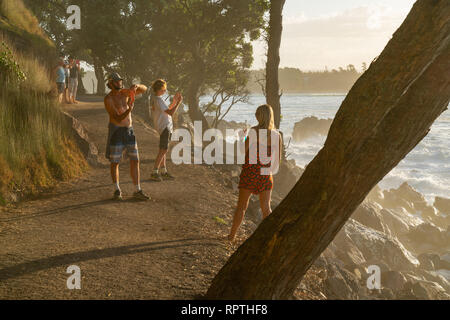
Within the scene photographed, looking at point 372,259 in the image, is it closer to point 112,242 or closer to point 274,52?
point 274,52

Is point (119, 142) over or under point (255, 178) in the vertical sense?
over

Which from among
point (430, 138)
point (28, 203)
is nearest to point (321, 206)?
point (28, 203)

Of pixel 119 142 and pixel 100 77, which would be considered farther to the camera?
pixel 100 77

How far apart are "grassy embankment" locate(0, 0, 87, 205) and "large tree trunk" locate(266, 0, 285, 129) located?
6.22 meters

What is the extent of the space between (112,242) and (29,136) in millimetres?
3164

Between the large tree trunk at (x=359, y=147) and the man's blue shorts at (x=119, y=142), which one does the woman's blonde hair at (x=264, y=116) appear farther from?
the man's blue shorts at (x=119, y=142)

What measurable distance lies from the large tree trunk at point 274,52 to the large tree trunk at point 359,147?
919cm

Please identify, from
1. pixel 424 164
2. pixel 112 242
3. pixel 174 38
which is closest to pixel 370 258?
pixel 112 242

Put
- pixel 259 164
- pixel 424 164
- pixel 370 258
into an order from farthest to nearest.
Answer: pixel 424 164
pixel 370 258
pixel 259 164

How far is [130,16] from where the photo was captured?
82.1 feet

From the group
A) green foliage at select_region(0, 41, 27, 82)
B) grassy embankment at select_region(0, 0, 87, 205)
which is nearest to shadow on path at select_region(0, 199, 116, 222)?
grassy embankment at select_region(0, 0, 87, 205)

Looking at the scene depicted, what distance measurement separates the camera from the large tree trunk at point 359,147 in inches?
101

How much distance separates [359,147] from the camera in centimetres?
272

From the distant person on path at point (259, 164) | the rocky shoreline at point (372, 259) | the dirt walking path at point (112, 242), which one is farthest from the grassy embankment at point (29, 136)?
the rocky shoreline at point (372, 259)
